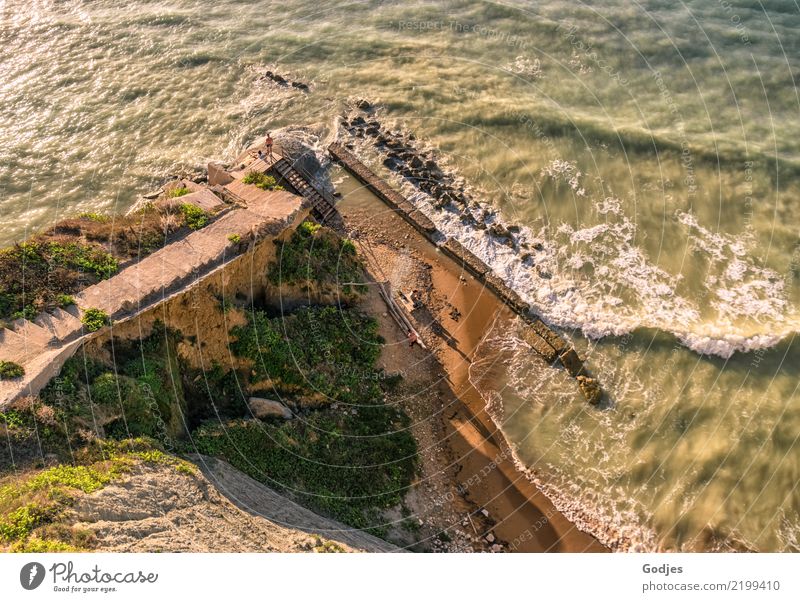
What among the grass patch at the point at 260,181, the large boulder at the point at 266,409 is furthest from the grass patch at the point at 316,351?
the grass patch at the point at 260,181

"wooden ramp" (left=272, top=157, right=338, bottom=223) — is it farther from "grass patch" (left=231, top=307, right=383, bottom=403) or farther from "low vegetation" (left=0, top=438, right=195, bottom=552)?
"low vegetation" (left=0, top=438, right=195, bottom=552)

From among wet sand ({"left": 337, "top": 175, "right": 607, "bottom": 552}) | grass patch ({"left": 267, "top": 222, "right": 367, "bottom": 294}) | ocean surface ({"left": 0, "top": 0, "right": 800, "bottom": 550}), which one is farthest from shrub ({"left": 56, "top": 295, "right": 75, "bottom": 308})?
ocean surface ({"left": 0, "top": 0, "right": 800, "bottom": 550})

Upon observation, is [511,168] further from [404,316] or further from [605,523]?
[605,523]

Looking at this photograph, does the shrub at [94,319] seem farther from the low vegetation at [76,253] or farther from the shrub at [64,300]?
the low vegetation at [76,253]

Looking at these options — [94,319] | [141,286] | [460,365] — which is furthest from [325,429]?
[94,319]

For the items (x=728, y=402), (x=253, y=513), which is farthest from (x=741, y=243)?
(x=253, y=513)

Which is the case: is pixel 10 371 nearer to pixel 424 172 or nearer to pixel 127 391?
pixel 127 391

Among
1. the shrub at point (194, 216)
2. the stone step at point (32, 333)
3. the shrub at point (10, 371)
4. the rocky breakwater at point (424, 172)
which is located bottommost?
the rocky breakwater at point (424, 172)
